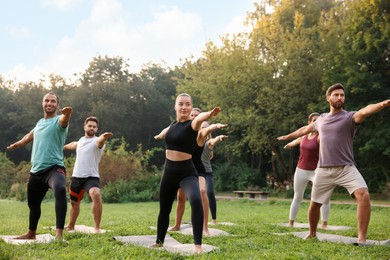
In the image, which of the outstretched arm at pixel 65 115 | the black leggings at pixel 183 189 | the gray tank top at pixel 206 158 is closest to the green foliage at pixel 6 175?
the gray tank top at pixel 206 158

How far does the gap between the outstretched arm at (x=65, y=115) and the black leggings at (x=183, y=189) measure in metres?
1.49

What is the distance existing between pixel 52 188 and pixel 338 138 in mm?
3972

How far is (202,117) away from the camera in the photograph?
206 inches

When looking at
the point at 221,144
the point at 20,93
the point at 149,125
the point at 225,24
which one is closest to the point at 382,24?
the point at 225,24

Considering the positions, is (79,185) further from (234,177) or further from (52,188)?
(234,177)

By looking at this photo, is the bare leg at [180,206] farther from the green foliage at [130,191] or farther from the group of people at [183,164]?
the green foliage at [130,191]

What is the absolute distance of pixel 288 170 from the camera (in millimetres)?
26344

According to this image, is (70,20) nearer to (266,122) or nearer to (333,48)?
(266,122)

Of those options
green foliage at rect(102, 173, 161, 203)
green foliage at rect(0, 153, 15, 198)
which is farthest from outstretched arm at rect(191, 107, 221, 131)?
green foliage at rect(0, 153, 15, 198)

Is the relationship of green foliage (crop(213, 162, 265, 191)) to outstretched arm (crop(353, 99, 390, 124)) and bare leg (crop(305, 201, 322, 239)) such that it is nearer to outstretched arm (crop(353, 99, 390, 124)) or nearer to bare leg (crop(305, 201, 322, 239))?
bare leg (crop(305, 201, 322, 239))

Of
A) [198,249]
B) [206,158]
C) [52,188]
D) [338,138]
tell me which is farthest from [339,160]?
[52,188]

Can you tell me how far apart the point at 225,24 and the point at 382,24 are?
386 inches

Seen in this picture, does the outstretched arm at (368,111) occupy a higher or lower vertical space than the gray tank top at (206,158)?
higher

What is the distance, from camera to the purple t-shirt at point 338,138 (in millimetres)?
6254
